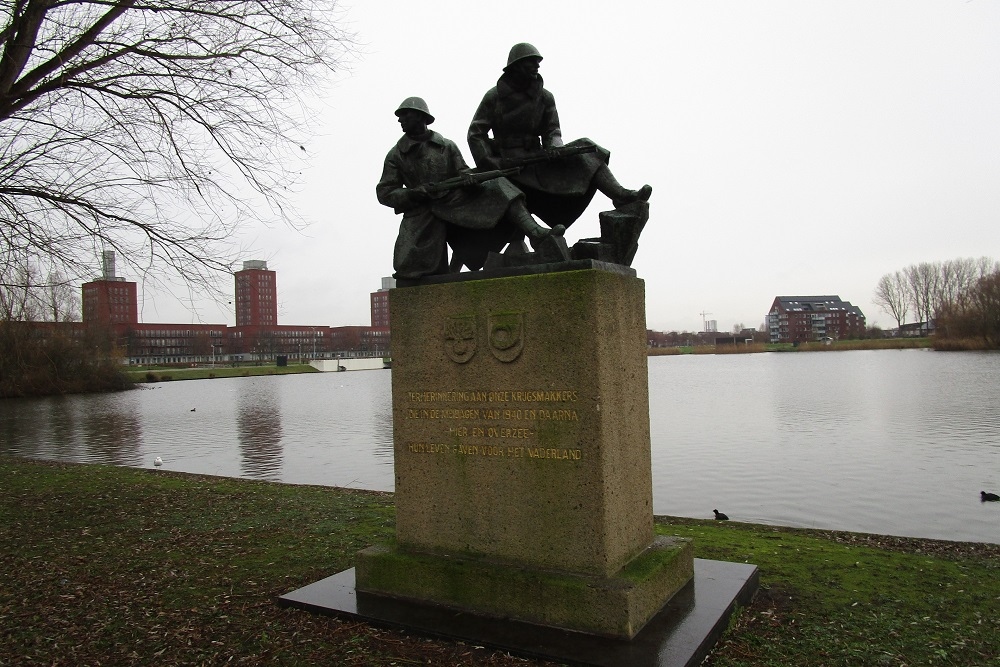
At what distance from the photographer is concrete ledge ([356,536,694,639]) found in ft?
14.8

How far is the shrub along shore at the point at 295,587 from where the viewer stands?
15.1 feet

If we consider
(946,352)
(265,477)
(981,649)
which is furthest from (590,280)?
(946,352)

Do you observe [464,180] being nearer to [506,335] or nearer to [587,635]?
[506,335]

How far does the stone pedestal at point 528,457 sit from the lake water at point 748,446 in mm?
6774

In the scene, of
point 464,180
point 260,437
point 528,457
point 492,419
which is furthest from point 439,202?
point 260,437

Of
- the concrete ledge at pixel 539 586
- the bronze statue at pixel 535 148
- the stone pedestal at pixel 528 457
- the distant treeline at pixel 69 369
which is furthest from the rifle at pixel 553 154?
the distant treeline at pixel 69 369

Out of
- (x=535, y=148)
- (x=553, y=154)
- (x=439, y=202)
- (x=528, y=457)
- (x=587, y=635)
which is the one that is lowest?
(x=587, y=635)

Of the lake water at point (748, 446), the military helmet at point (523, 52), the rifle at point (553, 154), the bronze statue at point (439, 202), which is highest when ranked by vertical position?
the military helmet at point (523, 52)

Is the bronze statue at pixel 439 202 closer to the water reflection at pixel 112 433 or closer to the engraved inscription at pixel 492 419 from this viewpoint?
the engraved inscription at pixel 492 419

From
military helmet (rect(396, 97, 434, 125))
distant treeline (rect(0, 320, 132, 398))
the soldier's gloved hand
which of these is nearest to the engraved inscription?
the soldier's gloved hand

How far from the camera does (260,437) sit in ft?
77.3

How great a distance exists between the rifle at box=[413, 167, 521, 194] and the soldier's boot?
65 centimetres

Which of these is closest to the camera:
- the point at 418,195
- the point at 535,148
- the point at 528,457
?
the point at 528,457

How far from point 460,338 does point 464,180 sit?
1.24 metres
